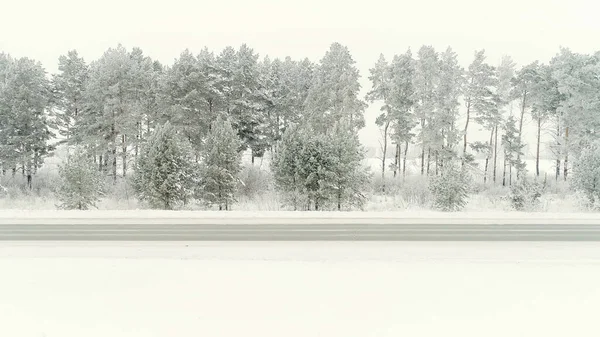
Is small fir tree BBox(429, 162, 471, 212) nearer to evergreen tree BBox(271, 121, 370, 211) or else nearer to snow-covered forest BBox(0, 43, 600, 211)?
snow-covered forest BBox(0, 43, 600, 211)

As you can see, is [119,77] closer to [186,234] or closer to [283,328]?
[186,234]

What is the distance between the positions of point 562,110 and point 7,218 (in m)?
44.0

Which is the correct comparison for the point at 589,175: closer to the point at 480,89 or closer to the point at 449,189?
the point at 449,189

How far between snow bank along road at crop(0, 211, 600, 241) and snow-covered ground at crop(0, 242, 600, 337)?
93.8 inches

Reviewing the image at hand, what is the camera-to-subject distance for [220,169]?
28.9 m

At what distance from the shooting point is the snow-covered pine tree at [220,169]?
2903 cm

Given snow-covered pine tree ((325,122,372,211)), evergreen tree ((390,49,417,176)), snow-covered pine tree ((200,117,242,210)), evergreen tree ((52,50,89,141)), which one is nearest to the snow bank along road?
snow-covered pine tree ((325,122,372,211))

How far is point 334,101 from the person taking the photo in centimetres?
4069

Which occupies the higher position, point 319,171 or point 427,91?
point 427,91

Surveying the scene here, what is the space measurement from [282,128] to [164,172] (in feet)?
66.5

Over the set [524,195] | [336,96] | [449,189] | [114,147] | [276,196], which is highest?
[336,96]

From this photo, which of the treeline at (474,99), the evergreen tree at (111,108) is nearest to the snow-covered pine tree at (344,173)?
the treeline at (474,99)

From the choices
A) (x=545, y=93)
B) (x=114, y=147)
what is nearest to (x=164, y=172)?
→ (x=114, y=147)

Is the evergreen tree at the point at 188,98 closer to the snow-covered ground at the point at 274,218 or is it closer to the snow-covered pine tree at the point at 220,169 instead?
the snow-covered pine tree at the point at 220,169
